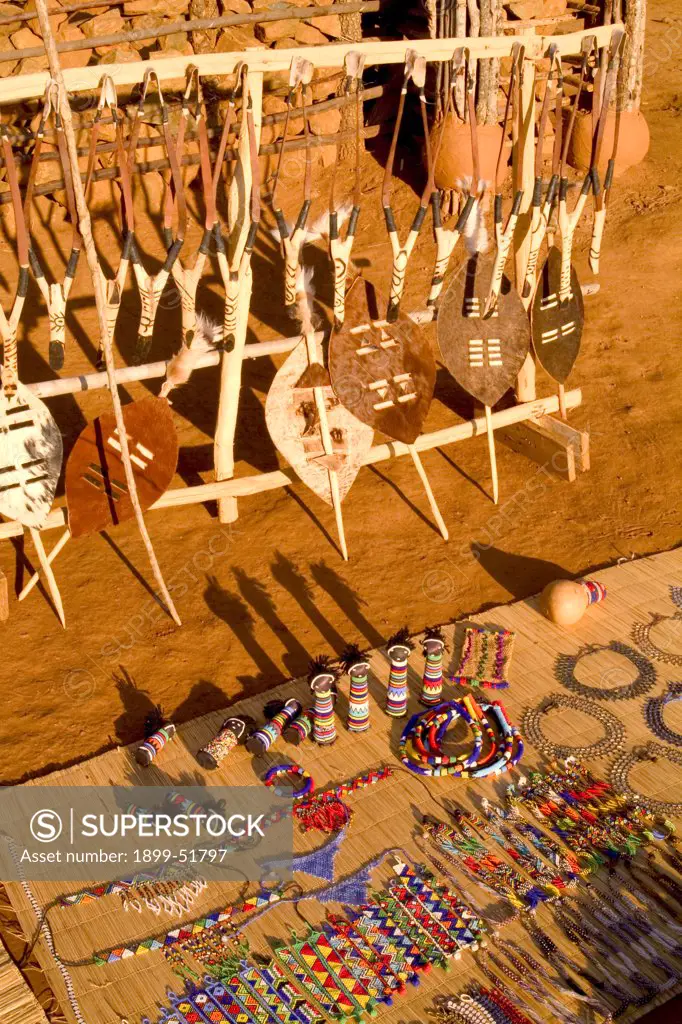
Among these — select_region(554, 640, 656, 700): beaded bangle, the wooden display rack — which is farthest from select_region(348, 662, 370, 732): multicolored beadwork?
the wooden display rack

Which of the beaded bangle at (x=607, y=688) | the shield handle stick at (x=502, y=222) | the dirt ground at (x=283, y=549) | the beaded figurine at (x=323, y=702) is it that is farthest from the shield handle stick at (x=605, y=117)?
the beaded figurine at (x=323, y=702)

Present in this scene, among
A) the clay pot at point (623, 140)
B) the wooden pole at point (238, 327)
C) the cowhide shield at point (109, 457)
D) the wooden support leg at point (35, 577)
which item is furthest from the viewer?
the clay pot at point (623, 140)

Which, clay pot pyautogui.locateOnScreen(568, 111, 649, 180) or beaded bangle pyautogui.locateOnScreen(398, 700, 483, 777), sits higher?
clay pot pyautogui.locateOnScreen(568, 111, 649, 180)

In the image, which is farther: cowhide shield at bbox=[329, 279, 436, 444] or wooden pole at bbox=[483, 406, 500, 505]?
wooden pole at bbox=[483, 406, 500, 505]

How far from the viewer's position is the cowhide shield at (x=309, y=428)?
6.15 metres

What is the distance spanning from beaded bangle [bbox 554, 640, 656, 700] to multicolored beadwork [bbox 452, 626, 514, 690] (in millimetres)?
287

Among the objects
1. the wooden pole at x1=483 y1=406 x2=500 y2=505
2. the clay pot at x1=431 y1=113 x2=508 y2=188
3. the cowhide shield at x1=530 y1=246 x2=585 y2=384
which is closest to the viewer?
the cowhide shield at x1=530 y1=246 x2=585 y2=384

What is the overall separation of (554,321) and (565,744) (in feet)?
8.49

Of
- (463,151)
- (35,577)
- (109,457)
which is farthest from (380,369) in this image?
(463,151)

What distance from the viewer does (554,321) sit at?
6.66 meters

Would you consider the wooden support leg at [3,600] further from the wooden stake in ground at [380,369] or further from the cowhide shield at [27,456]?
the wooden stake in ground at [380,369]

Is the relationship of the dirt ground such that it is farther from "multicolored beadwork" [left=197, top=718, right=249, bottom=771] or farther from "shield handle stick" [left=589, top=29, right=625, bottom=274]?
"shield handle stick" [left=589, top=29, right=625, bottom=274]

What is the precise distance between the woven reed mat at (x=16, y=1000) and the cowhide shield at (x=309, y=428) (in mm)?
2946

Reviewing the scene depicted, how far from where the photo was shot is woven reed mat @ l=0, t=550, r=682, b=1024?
14.2ft
